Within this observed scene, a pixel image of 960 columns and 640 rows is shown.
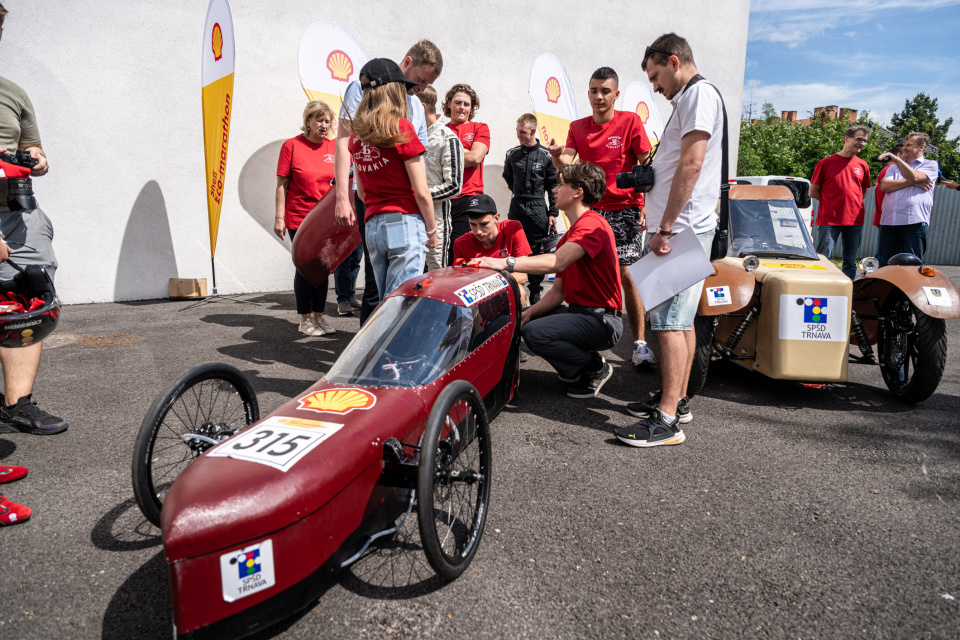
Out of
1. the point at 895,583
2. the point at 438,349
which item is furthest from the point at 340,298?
the point at 895,583

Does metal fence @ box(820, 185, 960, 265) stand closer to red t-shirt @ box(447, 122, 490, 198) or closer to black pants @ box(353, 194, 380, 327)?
red t-shirt @ box(447, 122, 490, 198)

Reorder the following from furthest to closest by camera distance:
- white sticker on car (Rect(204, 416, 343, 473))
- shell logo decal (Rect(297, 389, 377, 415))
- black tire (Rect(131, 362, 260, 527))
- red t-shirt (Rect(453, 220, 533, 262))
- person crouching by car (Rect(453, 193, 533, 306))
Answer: red t-shirt (Rect(453, 220, 533, 262)) < person crouching by car (Rect(453, 193, 533, 306)) < shell logo decal (Rect(297, 389, 377, 415)) < black tire (Rect(131, 362, 260, 527)) < white sticker on car (Rect(204, 416, 343, 473))

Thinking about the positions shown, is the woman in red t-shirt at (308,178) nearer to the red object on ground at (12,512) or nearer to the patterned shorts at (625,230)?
the patterned shorts at (625,230)

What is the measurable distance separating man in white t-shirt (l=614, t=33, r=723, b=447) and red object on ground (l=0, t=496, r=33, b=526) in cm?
270

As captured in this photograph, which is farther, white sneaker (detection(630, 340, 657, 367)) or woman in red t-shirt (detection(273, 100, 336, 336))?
woman in red t-shirt (detection(273, 100, 336, 336))

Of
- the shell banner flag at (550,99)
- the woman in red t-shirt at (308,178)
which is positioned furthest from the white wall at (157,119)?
the woman in red t-shirt at (308,178)

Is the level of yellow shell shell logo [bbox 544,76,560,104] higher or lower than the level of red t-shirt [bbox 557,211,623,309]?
higher

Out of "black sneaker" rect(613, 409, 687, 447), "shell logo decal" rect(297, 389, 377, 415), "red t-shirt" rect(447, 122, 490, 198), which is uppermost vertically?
"red t-shirt" rect(447, 122, 490, 198)

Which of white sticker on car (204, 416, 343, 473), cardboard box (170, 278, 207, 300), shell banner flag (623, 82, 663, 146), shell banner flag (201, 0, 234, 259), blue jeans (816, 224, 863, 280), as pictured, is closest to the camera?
white sticker on car (204, 416, 343, 473)

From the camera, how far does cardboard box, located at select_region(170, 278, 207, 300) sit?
286 inches

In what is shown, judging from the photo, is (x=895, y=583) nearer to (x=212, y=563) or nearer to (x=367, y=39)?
(x=212, y=563)

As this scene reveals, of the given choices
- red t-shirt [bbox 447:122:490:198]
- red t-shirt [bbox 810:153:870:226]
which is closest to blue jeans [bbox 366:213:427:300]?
red t-shirt [bbox 447:122:490:198]

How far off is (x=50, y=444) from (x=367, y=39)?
6787mm

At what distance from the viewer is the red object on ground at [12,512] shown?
2357mm
